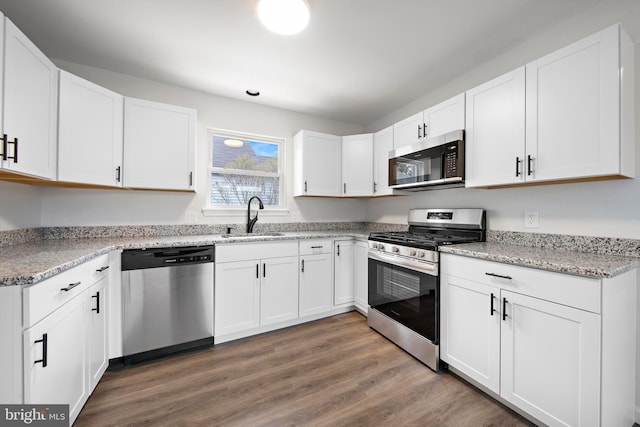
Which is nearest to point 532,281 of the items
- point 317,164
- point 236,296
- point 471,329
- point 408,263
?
point 471,329

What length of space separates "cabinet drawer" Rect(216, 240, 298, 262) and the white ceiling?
1702mm

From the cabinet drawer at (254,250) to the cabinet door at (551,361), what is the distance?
1870 mm

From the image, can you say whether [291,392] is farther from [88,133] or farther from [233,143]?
[233,143]

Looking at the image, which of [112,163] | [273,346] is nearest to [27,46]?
[112,163]

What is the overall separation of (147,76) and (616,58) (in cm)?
364

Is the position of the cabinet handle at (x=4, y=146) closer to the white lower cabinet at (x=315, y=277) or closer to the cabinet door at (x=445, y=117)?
the white lower cabinet at (x=315, y=277)

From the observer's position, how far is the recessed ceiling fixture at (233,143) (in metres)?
→ 3.15

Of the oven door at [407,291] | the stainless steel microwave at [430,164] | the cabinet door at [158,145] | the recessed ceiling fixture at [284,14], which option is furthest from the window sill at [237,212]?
the recessed ceiling fixture at [284,14]

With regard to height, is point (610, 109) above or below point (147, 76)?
below

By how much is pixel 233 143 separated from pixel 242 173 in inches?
15.1

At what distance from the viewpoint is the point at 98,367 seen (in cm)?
177

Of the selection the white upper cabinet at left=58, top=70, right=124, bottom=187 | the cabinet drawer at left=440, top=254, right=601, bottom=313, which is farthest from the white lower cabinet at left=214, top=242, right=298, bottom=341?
the cabinet drawer at left=440, top=254, right=601, bottom=313

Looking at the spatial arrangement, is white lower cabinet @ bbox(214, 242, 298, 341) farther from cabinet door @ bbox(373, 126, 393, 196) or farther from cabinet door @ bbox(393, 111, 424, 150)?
cabinet door @ bbox(393, 111, 424, 150)

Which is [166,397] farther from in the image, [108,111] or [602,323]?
[602,323]
